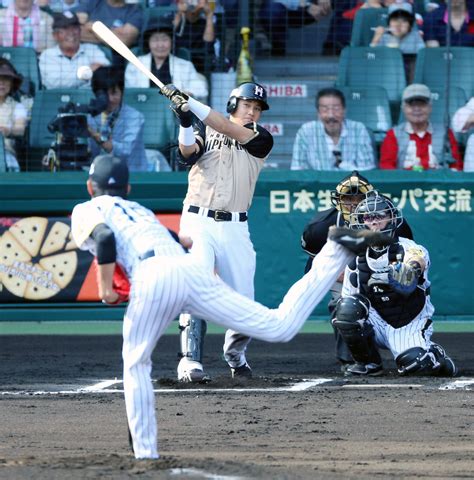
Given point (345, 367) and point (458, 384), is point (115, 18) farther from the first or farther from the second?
point (458, 384)

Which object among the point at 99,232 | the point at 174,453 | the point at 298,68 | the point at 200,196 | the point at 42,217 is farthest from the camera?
the point at 298,68

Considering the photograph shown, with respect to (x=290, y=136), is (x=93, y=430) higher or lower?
lower

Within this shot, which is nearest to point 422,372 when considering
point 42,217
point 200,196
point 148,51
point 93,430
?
point 200,196

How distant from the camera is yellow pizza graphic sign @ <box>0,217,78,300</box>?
1102 cm

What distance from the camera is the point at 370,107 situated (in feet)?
39.3

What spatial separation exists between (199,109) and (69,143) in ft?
16.2

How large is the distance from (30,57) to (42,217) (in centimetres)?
187

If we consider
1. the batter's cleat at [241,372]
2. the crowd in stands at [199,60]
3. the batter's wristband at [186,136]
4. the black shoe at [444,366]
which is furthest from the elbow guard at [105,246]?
the crowd in stands at [199,60]

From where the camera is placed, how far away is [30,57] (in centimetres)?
1195

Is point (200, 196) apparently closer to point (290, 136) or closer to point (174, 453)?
point (174, 453)

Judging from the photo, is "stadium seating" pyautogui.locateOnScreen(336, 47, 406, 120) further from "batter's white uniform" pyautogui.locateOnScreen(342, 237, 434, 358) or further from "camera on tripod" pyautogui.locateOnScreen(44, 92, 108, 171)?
"batter's white uniform" pyautogui.locateOnScreen(342, 237, 434, 358)

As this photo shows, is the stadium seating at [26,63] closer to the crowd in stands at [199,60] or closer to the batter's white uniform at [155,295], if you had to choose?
the crowd in stands at [199,60]

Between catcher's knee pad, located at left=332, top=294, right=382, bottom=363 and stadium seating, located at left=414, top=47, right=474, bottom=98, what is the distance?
15.8 ft

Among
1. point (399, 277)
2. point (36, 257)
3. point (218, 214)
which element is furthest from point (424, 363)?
point (36, 257)
